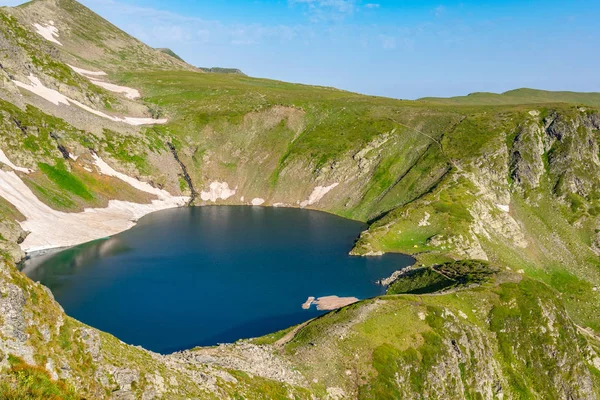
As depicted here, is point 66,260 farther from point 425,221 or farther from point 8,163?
point 425,221

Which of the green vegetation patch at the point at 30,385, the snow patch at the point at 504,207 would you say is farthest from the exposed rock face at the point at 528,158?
the green vegetation patch at the point at 30,385

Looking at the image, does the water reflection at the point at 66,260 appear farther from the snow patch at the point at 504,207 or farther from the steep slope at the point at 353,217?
the snow patch at the point at 504,207

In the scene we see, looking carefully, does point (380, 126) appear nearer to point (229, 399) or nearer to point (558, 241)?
point (558, 241)

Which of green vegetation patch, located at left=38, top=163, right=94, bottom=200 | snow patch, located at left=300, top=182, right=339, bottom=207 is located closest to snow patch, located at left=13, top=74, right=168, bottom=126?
green vegetation patch, located at left=38, top=163, right=94, bottom=200

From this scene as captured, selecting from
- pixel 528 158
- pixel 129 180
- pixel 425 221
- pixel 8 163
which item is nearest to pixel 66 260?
pixel 8 163

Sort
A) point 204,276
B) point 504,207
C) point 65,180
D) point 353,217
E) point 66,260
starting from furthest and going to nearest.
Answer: point 353,217 → point 504,207 → point 65,180 → point 66,260 → point 204,276

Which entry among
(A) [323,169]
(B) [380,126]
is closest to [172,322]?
(A) [323,169]
